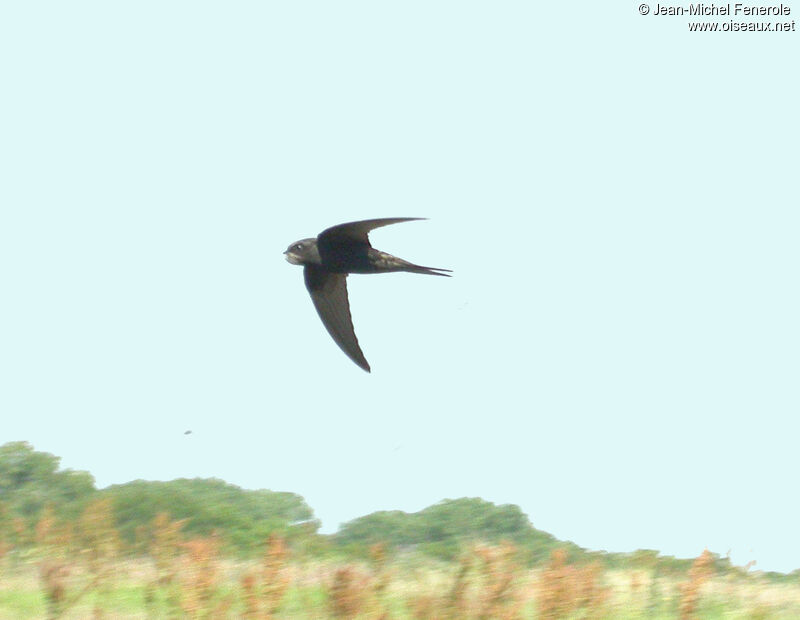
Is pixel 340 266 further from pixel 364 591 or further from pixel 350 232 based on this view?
pixel 364 591

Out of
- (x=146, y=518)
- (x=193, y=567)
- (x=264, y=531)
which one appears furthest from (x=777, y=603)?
(x=146, y=518)

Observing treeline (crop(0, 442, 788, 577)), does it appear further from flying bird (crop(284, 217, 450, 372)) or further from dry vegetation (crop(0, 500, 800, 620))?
flying bird (crop(284, 217, 450, 372))

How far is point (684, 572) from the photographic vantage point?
6.51m

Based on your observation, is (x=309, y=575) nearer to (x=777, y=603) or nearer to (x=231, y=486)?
(x=777, y=603)

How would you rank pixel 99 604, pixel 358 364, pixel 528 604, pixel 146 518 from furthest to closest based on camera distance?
pixel 146 518 → pixel 358 364 → pixel 528 604 → pixel 99 604

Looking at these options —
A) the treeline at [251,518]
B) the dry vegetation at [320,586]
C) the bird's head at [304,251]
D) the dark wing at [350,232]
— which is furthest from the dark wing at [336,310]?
the dry vegetation at [320,586]

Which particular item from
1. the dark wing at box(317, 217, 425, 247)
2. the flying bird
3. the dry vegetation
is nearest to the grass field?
the dry vegetation

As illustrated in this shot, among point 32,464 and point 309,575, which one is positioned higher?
point 32,464

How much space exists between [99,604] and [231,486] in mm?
4071

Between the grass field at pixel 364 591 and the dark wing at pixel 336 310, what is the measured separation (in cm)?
149

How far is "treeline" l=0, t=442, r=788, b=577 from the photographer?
7016 millimetres

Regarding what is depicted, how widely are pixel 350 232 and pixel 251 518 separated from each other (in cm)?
249

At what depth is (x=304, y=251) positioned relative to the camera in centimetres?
699

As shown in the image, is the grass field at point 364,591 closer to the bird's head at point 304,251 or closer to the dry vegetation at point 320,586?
the dry vegetation at point 320,586
